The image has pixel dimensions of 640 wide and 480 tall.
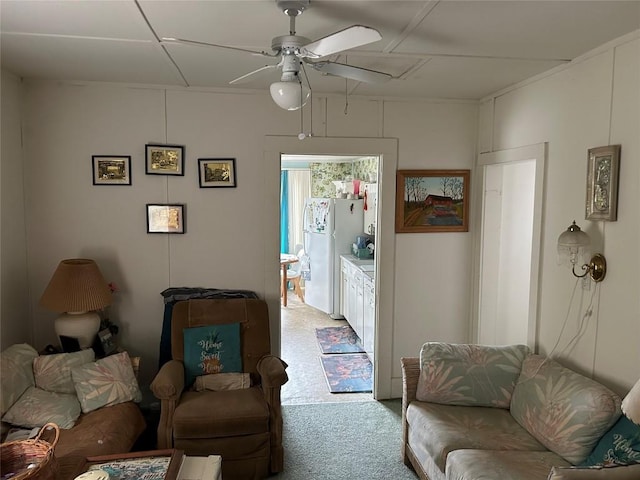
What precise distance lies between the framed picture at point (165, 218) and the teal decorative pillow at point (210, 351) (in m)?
0.80

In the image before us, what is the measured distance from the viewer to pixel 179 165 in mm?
3645

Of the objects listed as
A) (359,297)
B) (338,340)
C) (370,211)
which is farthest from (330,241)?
(338,340)

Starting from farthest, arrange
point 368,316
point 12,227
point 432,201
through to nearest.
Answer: point 368,316, point 432,201, point 12,227

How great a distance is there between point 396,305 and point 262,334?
118 cm

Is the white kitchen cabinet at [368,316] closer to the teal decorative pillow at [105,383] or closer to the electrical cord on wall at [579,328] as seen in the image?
the electrical cord on wall at [579,328]

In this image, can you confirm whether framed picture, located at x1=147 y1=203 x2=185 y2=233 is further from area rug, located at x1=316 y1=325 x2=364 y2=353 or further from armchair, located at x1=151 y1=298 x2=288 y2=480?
area rug, located at x1=316 y1=325 x2=364 y2=353

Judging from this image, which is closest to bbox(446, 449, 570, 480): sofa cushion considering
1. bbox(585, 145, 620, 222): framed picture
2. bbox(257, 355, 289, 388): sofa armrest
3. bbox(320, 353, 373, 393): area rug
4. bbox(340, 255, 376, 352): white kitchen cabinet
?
bbox(257, 355, 289, 388): sofa armrest

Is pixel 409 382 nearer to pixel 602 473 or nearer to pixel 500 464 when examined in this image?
pixel 500 464

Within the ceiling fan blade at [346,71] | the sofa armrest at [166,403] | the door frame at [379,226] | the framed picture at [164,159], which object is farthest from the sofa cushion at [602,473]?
the framed picture at [164,159]

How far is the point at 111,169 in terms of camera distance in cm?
357

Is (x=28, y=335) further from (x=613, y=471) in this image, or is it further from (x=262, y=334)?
(x=613, y=471)

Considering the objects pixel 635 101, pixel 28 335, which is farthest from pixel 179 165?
pixel 635 101

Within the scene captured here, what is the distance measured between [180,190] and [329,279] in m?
3.09

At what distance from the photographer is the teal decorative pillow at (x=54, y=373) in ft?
9.39
